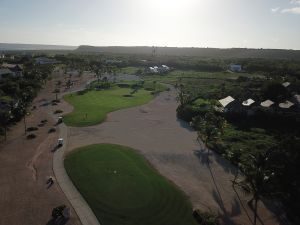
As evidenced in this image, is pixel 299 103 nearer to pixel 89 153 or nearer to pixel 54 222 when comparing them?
pixel 89 153

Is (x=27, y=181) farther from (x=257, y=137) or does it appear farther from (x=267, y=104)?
(x=267, y=104)

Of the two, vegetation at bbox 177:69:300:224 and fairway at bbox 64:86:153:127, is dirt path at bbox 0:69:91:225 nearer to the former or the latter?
fairway at bbox 64:86:153:127

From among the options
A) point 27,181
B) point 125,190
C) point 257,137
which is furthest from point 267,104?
point 27,181

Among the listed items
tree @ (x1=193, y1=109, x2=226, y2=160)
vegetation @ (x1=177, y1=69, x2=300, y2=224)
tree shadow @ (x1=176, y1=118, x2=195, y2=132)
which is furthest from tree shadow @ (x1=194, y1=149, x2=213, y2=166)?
tree shadow @ (x1=176, y1=118, x2=195, y2=132)

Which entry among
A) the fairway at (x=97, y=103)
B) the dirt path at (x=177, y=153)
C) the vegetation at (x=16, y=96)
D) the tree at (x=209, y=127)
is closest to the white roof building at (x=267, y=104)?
the dirt path at (x=177, y=153)

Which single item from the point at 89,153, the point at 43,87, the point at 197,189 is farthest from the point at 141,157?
the point at 43,87

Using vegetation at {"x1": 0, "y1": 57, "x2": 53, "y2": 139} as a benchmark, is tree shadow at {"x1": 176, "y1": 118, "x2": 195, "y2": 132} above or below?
below
